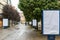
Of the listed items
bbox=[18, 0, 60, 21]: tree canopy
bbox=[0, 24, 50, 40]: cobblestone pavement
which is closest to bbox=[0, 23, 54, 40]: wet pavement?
bbox=[0, 24, 50, 40]: cobblestone pavement

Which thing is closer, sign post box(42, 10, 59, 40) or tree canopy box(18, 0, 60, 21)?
sign post box(42, 10, 59, 40)

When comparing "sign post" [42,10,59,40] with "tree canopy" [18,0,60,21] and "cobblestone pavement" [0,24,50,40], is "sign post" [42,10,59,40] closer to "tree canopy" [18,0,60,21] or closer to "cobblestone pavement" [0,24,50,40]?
"cobblestone pavement" [0,24,50,40]

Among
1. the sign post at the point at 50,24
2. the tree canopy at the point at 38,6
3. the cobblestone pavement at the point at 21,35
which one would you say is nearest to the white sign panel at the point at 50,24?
the sign post at the point at 50,24

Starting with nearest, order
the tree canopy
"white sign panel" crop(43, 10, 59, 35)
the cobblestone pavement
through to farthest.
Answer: "white sign panel" crop(43, 10, 59, 35) → the cobblestone pavement → the tree canopy

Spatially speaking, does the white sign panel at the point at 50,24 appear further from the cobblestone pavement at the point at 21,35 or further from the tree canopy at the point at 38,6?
the tree canopy at the point at 38,6

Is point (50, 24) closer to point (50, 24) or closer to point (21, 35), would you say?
point (50, 24)

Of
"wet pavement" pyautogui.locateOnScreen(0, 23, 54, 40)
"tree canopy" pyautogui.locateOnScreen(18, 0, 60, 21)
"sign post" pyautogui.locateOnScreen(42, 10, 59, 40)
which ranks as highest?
"tree canopy" pyautogui.locateOnScreen(18, 0, 60, 21)

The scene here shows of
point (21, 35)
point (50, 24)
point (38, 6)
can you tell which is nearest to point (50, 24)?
point (50, 24)

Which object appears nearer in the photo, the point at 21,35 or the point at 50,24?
the point at 50,24

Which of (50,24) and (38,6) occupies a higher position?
(38,6)

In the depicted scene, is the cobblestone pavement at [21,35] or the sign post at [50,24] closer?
the sign post at [50,24]

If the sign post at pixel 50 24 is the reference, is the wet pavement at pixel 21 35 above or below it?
below

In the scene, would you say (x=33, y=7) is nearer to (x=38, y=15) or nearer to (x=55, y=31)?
(x=38, y=15)

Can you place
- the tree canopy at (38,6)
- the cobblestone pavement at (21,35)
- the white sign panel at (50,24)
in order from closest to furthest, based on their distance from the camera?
the white sign panel at (50,24)
the cobblestone pavement at (21,35)
the tree canopy at (38,6)
